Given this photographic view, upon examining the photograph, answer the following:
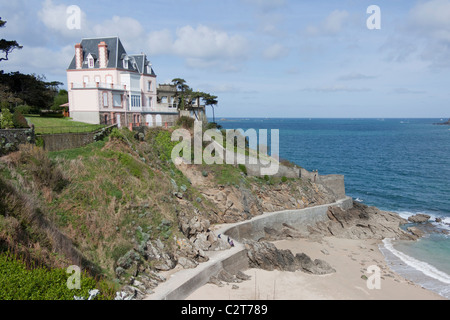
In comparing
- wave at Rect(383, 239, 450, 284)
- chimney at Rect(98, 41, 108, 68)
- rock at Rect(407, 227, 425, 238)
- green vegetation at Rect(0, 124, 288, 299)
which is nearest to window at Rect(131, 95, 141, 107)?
chimney at Rect(98, 41, 108, 68)

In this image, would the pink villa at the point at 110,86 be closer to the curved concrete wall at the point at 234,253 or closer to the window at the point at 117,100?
the window at the point at 117,100

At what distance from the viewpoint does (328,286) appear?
74.7ft

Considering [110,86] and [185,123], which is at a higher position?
[110,86]

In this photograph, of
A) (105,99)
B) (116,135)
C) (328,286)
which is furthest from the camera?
(105,99)

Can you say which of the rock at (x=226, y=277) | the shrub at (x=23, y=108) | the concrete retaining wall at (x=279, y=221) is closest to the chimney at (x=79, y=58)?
the shrub at (x=23, y=108)

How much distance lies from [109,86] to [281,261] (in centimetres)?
2717

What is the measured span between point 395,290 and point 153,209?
55.9 ft

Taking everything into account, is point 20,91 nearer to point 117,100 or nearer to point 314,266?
point 117,100

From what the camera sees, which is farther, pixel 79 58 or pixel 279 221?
Answer: pixel 79 58

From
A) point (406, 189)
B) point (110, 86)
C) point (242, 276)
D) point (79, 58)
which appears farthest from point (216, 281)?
point (406, 189)

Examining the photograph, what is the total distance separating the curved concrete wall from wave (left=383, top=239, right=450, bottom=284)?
760cm

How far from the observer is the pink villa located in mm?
38438

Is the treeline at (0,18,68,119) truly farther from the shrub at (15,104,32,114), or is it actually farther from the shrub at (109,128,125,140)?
the shrub at (109,128,125,140)

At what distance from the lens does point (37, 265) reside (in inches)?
600
